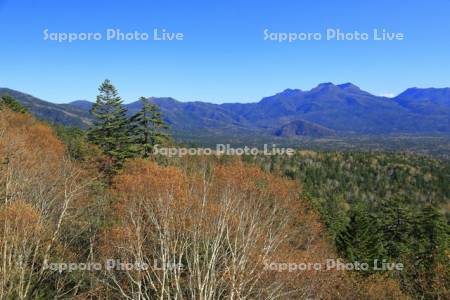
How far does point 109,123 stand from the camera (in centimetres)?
5053

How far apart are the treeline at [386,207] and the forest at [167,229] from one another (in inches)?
11.1

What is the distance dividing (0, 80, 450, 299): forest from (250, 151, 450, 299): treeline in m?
0.28

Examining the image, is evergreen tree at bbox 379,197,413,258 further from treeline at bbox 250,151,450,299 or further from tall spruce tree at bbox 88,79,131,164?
tall spruce tree at bbox 88,79,131,164

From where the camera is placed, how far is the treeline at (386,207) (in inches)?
1407

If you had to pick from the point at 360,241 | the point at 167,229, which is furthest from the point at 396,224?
the point at 167,229

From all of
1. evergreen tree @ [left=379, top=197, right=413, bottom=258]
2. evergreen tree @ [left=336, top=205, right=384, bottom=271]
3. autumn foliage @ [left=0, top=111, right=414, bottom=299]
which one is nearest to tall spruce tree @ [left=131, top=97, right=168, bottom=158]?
autumn foliage @ [left=0, top=111, right=414, bottom=299]

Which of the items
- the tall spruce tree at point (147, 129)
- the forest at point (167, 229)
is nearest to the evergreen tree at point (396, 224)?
the forest at point (167, 229)

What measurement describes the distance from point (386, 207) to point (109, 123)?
127ft

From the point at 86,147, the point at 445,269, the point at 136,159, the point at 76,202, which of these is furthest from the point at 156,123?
the point at 445,269

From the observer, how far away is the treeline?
3574 centimetres

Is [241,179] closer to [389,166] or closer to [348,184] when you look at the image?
[348,184]

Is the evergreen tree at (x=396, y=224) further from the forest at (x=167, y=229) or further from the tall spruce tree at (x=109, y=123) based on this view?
the tall spruce tree at (x=109, y=123)

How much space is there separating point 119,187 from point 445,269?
86.5 feet

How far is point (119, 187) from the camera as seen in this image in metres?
36.8
